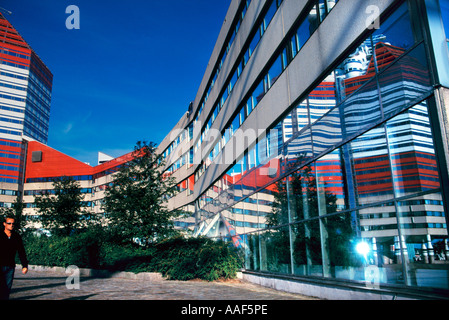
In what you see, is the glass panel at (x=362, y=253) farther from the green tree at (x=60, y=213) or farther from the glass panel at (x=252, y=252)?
the green tree at (x=60, y=213)

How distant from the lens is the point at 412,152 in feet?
20.2

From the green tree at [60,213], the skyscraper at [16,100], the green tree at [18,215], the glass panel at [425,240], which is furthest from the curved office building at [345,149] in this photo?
the skyscraper at [16,100]

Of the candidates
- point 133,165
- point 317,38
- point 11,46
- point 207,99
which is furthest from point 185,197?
point 11,46

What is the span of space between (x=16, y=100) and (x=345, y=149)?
421ft

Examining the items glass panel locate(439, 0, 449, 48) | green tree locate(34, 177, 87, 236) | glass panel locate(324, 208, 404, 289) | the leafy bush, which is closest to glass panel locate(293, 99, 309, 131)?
glass panel locate(324, 208, 404, 289)

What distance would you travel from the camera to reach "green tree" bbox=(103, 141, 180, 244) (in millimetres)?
18000

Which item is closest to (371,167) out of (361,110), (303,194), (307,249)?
(361,110)

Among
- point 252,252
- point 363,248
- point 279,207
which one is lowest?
point 252,252

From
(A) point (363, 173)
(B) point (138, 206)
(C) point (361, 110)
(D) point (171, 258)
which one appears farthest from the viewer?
(B) point (138, 206)

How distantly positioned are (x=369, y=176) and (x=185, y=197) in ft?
87.5

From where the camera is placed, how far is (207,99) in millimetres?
26781

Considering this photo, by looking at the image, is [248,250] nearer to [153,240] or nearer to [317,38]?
[153,240]

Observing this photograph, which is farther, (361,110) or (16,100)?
(16,100)

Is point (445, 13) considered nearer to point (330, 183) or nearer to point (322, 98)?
point (322, 98)
